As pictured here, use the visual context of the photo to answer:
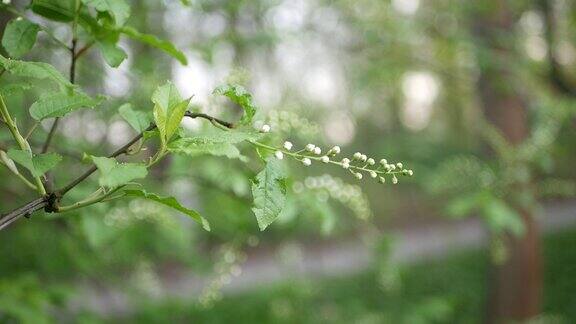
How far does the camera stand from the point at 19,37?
147cm

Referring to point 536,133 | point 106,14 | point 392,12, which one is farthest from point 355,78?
point 106,14

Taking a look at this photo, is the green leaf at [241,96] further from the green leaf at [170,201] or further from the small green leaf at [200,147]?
the green leaf at [170,201]

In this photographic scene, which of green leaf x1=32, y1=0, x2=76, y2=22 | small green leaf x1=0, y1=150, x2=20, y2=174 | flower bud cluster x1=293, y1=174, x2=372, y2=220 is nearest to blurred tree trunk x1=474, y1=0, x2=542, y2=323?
flower bud cluster x1=293, y1=174, x2=372, y2=220

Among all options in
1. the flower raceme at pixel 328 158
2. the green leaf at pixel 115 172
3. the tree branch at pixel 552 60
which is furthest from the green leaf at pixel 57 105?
the tree branch at pixel 552 60

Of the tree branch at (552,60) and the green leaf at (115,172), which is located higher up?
the green leaf at (115,172)

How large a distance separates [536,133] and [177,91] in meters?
3.02

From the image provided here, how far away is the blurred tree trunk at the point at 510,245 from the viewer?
573 centimetres

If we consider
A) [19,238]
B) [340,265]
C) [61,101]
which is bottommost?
[340,265]

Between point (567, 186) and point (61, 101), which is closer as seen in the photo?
point (61, 101)

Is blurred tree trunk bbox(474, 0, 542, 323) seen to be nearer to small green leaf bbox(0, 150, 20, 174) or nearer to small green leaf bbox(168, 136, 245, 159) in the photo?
small green leaf bbox(168, 136, 245, 159)

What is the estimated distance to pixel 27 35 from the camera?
4.86 feet

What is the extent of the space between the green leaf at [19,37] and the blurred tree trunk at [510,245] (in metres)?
4.85

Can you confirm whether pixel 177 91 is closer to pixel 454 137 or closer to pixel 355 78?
pixel 355 78

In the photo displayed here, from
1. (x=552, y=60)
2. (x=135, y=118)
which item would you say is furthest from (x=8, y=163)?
(x=552, y=60)
